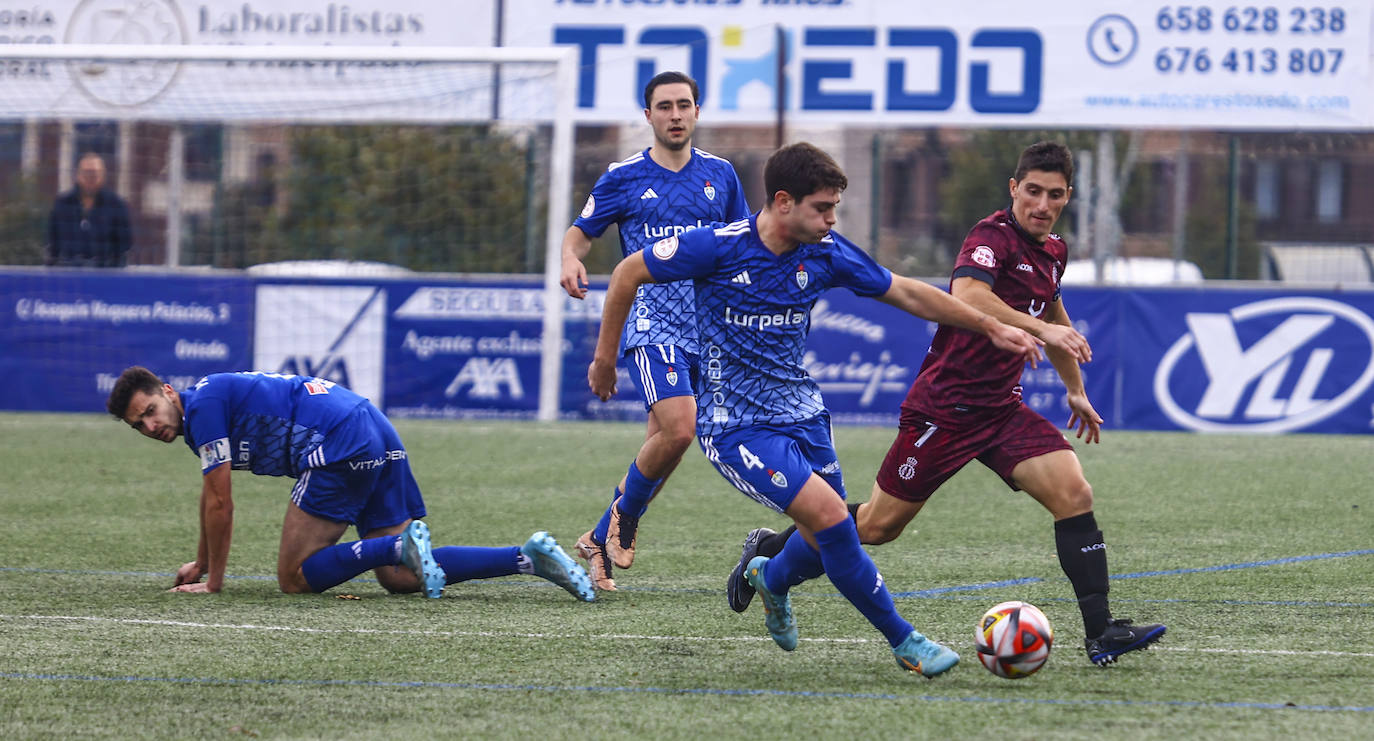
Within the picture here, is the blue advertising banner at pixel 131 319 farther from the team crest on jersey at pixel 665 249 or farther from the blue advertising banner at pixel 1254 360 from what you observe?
the team crest on jersey at pixel 665 249

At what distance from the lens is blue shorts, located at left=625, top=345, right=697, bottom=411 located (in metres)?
6.54

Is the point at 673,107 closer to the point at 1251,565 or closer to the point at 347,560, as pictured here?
the point at 347,560

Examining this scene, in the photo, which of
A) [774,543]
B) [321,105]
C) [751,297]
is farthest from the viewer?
[321,105]

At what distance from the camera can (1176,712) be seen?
425cm

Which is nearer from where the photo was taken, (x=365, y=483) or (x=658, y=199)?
(x=365, y=483)

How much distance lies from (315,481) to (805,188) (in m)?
2.74

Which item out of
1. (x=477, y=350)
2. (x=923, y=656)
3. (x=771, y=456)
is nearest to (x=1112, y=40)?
(x=477, y=350)

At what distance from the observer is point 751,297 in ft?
16.4

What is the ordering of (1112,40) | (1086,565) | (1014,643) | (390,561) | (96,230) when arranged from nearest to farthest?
(1014,643) → (1086,565) → (390,561) → (96,230) → (1112,40)

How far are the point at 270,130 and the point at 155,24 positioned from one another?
6.55 m

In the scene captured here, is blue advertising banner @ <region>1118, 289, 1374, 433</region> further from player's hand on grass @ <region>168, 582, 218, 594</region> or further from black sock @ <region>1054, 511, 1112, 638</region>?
player's hand on grass @ <region>168, 582, 218, 594</region>

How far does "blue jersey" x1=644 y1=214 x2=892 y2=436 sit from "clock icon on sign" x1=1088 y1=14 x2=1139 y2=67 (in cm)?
1342

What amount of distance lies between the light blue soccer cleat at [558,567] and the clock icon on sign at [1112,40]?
12.9m

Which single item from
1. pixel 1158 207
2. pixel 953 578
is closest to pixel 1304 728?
pixel 953 578
